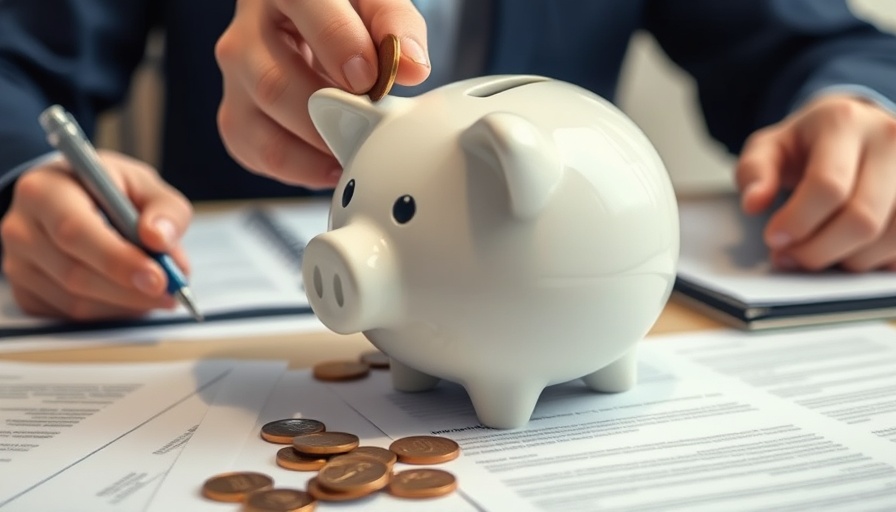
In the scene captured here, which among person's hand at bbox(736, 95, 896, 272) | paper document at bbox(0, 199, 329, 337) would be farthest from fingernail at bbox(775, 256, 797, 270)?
paper document at bbox(0, 199, 329, 337)

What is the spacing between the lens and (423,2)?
51.5 inches

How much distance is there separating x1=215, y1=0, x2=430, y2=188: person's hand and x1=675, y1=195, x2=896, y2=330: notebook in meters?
0.35

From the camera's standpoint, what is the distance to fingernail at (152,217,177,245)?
763 millimetres

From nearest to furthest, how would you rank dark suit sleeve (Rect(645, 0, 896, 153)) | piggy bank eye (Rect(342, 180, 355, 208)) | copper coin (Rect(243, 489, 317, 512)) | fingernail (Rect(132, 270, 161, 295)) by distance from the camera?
copper coin (Rect(243, 489, 317, 512))
piggy bank eye (Rect(342, 180, 355, 208))
fingernail (Rect(132, 270, 161, 295))
dark suit sleeve (Rect(645, 0, 896, 153))

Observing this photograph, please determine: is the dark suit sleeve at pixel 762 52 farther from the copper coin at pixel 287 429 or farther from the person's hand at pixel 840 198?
the copper coin at pixel 287 429

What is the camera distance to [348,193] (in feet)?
1.75

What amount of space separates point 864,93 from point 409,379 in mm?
642

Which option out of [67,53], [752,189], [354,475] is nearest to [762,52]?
[752,189]

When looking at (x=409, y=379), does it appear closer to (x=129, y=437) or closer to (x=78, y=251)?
(x=129, y=437)

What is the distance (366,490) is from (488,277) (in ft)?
0.41

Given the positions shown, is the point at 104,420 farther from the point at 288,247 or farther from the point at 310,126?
the point at 288,247

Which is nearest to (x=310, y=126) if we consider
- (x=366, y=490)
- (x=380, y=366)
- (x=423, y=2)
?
(x=380, y=366)

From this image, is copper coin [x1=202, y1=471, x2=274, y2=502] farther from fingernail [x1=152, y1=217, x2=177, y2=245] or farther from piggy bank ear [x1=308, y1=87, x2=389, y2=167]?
fingernail [x1=152, y1=217, x2=177, y2=245]

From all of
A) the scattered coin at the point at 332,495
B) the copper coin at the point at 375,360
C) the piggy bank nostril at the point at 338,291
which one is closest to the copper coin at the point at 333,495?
the scattered coin at the point at 332,495
